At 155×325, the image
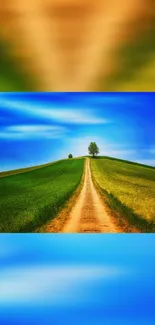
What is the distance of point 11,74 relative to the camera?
25.5ft

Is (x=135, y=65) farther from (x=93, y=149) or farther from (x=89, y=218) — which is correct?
(x=89, y=218)

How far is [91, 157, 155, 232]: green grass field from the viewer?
7.74 m

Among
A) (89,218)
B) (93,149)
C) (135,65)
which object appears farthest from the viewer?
(93,149)

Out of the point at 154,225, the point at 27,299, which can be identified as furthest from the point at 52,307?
the point at 154,225

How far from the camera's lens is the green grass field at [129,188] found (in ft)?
25.4

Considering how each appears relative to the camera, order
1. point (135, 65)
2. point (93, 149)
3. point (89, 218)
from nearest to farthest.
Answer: point (135, 65), point (89, 218), point (93, 149)

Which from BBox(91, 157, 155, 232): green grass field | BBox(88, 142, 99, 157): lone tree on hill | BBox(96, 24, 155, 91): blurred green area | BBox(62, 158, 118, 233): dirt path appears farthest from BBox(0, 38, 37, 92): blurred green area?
BBox(62, 158, 118, 233): dirt path

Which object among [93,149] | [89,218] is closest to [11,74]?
[93,149]

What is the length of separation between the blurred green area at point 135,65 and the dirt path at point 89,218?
1.86 metres

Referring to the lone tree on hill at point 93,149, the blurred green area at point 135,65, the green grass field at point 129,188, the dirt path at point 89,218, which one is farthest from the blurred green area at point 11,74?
the dirt path at point 89,218

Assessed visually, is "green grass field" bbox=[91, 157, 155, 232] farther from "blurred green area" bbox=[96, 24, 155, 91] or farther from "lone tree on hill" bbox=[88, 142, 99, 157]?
"blurred green area" bbox=[96, 24, 155, 91]

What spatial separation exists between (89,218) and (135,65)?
2469 millimetres

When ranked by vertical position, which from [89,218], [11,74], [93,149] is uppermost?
[11,74]

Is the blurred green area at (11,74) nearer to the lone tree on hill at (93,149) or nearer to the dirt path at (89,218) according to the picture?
the lone tree on hill at (93,149)
